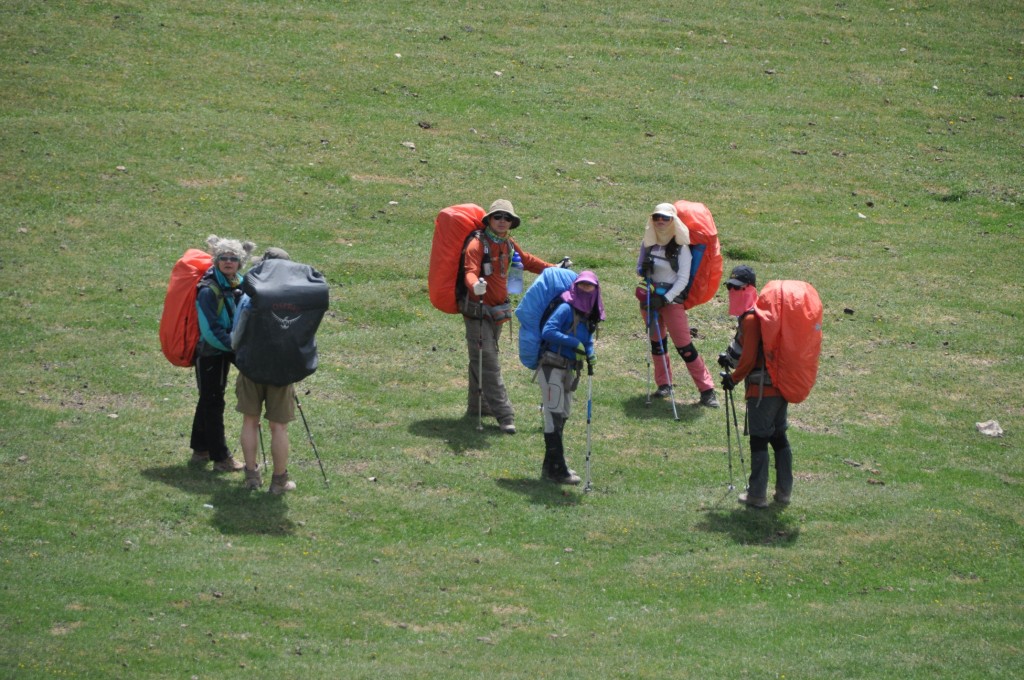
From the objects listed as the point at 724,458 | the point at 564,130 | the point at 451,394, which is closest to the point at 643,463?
the point at 724,458

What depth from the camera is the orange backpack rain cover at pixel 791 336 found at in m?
13.1

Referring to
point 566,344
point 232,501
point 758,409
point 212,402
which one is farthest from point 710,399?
point 232,501

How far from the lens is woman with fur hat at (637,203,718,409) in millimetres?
16750

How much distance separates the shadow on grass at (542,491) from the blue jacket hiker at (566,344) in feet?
2.01

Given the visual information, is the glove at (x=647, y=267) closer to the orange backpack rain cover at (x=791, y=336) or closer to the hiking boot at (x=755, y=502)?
the orange backpack rain cover at (x=791, y=336)

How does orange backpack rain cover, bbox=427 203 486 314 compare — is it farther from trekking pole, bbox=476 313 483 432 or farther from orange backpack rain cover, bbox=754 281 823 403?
orange backpack rain cover, bbox=754 281 823 403

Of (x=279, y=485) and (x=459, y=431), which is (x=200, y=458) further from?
(x=459, y=431)

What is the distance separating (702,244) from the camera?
675 inches

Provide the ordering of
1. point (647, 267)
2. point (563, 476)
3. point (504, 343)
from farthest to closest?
1. point (504, 343)
2. point (647, 267)
3. point (563, 476)

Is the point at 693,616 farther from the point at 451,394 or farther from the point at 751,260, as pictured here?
the point at 751,260

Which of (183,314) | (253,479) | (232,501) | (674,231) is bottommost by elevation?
(232,501)

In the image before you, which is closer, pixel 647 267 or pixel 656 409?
pixel 647 267

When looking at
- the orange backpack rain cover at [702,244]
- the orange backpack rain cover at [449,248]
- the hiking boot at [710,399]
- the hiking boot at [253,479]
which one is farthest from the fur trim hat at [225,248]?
the hiking boot at [710,399]

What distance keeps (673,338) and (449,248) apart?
354 cm
